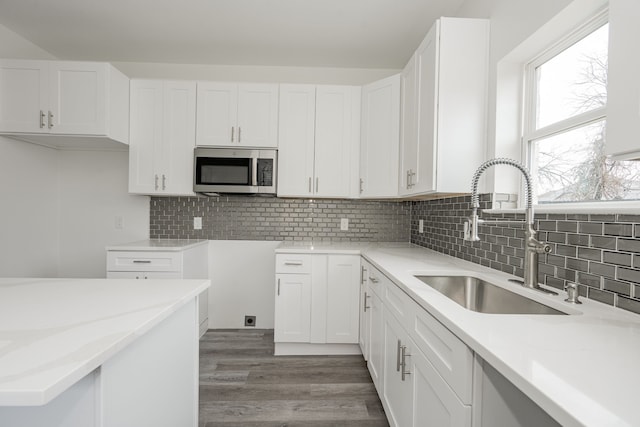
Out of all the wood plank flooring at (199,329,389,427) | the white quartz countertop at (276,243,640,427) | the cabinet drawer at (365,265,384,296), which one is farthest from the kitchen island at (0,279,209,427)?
the cabinet drawer at (365,265,384,296)

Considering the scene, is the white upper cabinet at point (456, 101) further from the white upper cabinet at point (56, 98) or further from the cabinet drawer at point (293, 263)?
the white upper cabinet at point (56, 98)

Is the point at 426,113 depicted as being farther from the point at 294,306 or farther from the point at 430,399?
the point at 294,306

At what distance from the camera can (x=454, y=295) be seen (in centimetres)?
175

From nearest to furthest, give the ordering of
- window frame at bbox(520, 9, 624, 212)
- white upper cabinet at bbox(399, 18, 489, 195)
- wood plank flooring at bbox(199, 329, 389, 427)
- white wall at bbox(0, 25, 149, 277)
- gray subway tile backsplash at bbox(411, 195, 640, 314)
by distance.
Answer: gray subway tile backsplash at bbox(411, 195, 640, 314), window frame at bbox(520, 9, 624, 212), wood plank flooring at bbox(199, 329, 389, 427), white upper cabinet at bbox(399, 18, 489, 195), white wall at bbox(0, 25, 149, 277)

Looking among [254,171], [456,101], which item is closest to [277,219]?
[254,171]

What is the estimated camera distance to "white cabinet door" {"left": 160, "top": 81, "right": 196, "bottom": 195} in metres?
2.87

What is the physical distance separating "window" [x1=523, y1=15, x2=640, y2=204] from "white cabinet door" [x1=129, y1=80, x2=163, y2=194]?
281 cm

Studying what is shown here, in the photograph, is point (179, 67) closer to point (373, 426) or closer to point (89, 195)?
point (89, 195)

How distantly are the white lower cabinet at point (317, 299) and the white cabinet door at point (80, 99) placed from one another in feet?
6.17

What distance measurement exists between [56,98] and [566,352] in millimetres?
3524

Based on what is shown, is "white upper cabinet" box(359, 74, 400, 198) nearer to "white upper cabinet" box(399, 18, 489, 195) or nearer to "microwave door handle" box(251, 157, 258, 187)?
"white upper cabinet" box(399, 18, 489, 195)

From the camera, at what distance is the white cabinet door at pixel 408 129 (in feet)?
7.61

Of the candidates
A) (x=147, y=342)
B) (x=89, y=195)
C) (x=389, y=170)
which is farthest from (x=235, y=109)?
(x=147, y=342)

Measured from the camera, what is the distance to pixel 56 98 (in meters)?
2.63
